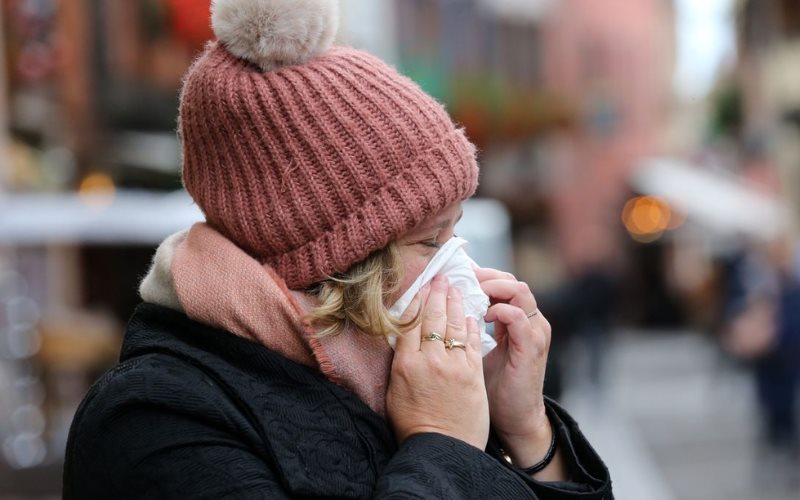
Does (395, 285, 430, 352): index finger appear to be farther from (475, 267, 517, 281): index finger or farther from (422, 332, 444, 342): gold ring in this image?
(475, 267, 517, 281): index finger

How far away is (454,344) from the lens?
1.94m

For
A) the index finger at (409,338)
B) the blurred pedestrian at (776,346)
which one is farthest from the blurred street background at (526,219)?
the index finger at (409,338)

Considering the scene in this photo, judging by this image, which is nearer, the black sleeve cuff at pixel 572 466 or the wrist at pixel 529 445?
the black sleeve cuff at pixel 572 466

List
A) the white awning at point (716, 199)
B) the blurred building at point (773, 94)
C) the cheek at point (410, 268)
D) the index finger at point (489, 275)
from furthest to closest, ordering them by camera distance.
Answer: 1. the blurred building at point (773, 94)
2. the white awning at point (716, 199)
3. the index finger at point (489, 275)
4. the cheek at point (410, 268)

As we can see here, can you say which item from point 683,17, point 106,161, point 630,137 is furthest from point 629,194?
point 106,161

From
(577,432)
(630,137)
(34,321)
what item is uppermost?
(577,432)

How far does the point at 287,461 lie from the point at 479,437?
364mm

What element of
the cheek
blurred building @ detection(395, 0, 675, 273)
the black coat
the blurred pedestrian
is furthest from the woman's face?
blurred building @ detection(395, 0, 675, 273)

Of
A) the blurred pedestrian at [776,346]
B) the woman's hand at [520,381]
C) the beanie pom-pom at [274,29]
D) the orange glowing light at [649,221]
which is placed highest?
the beanie pom-pom at [274,29]

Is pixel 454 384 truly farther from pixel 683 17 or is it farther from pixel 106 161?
pixel 683 17

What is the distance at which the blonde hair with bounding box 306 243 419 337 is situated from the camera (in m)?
1.93

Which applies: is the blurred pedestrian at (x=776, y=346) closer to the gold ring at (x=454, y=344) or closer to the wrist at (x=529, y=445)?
the wrist at (x=529, y=445)

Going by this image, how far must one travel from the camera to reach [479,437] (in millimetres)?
1914

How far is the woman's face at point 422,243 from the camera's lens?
2041 mm
